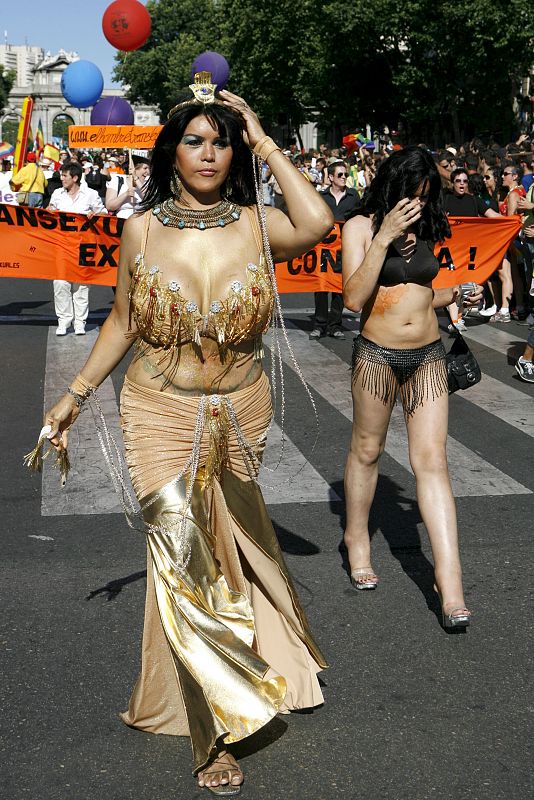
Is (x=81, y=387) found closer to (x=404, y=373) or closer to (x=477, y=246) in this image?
(x=404, y=373)

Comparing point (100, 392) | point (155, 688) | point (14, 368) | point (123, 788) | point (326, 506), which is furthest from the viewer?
point (14, 368)

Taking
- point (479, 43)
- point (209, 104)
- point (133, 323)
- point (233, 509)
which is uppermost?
point (479, 43)

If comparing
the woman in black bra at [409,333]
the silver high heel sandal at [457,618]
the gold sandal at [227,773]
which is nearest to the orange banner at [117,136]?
the woman in black bra at [409,333]

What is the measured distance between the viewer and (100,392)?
9.80m

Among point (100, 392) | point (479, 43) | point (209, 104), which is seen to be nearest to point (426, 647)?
point (209, 104)

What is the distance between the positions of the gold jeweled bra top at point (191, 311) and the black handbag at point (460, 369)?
1.63m

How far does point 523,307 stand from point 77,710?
1121 centimetres

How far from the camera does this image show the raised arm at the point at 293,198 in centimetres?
378

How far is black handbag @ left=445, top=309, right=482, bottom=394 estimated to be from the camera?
530 cm

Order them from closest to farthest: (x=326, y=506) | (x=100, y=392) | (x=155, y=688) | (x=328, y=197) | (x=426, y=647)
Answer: (x=155, y=688) < (x=426, y=647) < (x=326, y=506) < (x=100, y=392) < (x=328, y=197)

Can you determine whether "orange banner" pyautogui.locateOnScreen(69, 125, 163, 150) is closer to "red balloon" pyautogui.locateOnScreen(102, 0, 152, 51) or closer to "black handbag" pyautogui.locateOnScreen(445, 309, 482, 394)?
"red balloon" pyautogui.locateOnScreen(102, 0, 152, 51)

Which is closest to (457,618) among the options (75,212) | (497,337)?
(497,337)

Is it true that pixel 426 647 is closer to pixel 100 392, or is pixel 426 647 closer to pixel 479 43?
pixel 100 392

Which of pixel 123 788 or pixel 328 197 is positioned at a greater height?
pixel 328 197
